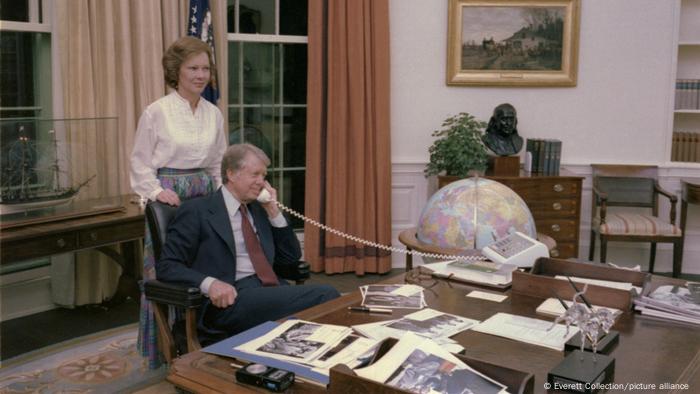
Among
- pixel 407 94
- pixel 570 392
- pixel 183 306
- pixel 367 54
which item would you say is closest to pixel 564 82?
pixel 407 94

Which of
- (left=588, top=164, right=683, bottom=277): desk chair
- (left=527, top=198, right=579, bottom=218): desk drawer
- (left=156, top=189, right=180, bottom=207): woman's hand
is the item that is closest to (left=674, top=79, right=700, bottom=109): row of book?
(left=588, top=164, right=683, bottom=277): desk chair

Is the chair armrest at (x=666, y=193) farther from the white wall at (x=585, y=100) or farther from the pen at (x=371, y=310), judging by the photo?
the pen at (x=371, y=310)

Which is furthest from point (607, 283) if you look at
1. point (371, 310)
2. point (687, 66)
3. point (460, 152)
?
point (687, 66)

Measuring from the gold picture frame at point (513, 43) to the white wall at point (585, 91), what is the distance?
100 mm

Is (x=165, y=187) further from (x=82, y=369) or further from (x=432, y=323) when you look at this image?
(x=432, y=323)

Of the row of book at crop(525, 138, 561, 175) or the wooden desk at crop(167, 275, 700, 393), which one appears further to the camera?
the row of book at crop(525, 138, 561, 175)

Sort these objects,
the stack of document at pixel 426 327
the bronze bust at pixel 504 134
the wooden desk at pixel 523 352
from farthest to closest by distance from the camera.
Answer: the bronze bust at pixel 504 134, the stack of document at pixel 426 327, the wooden desk at pixel 523 352

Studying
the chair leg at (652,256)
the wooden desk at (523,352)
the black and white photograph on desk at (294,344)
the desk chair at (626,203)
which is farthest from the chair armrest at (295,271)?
the chair leg at (652,256)

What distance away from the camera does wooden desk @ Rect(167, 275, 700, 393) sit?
1.87 m

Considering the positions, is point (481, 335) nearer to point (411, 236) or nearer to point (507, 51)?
point (411, 236)

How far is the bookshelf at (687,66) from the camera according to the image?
21.6 feet

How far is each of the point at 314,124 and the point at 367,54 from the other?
755 mm

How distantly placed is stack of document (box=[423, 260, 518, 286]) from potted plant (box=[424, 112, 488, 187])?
2.92 m

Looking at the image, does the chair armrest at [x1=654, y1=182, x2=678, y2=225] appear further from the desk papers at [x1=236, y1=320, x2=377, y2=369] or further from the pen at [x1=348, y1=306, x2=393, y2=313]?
the desk papers at [x1=236, y1=320, x2=377, y2=369]
